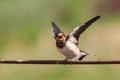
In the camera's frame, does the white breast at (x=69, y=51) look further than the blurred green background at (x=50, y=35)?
No

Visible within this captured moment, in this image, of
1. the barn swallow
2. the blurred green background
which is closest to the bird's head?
the barn swallow

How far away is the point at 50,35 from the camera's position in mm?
8562

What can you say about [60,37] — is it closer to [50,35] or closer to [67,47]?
[67,47]

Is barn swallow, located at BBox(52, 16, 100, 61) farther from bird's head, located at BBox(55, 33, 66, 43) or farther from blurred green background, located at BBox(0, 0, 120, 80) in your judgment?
blurred green background, located at BBox(0, 0, 120, 80)

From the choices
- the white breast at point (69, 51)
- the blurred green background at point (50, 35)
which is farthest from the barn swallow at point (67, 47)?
the blurred green background at point (50, 35)

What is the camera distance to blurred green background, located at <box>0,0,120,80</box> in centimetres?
760

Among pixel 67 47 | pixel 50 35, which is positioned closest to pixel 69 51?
pixel 67 47

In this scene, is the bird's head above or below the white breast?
above

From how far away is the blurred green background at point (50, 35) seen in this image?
760cm

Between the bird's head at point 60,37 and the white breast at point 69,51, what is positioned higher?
the bird's head at point 60,37

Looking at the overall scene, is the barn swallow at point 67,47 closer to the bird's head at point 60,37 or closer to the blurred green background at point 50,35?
the bird's head at point 60,37

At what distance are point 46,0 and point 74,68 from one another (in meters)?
2.37

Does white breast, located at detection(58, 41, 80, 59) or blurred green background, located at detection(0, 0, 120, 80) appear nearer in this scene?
white breast, located at detection(58, 41, 80, 59)

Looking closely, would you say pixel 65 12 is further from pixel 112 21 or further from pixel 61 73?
pixel 61 73
